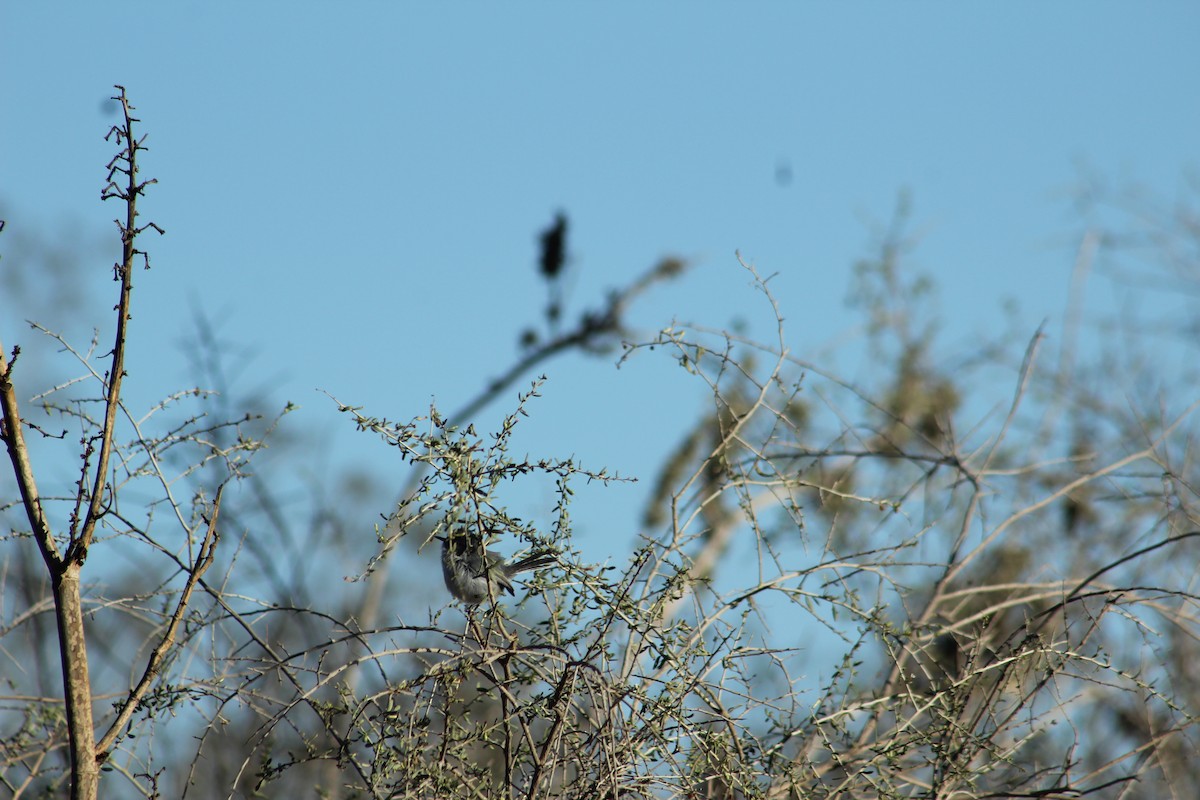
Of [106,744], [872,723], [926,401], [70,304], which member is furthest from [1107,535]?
[70,304]

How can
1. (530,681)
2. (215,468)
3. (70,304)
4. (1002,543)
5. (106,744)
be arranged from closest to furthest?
(106,744), (530,681), (215,468), (1002,543), (70,304)

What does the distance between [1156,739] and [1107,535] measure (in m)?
6.19

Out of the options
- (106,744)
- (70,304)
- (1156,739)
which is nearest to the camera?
(106,744)

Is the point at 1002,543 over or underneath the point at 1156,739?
over

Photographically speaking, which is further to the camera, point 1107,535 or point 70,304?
point 70,304

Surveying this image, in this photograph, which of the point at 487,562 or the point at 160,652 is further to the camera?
the point at 487,562

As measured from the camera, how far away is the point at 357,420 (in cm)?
296

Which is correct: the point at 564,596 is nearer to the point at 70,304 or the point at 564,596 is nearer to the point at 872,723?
the point at 872,723

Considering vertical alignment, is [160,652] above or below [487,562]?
below

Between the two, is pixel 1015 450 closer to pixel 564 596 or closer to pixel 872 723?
pixel 872 723

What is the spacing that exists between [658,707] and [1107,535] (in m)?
7.09

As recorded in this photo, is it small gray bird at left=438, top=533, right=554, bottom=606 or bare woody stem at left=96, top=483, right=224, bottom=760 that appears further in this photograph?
small gray bird at left=438, top=533, right=554, bottom=606

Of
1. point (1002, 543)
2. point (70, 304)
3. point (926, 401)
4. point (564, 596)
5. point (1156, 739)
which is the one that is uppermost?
point (70, 304)

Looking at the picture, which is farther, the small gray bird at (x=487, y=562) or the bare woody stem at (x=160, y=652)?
the small gray bird at (x=487, y=562)
